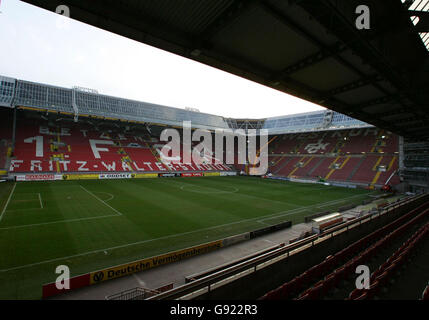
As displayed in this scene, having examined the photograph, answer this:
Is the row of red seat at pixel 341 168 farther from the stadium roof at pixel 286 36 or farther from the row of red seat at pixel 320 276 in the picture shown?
the row of red seat at pixel 320 276

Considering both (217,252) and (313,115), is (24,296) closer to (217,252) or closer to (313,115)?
(217,252)

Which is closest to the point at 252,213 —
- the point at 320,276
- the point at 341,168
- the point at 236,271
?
the point at 320,276

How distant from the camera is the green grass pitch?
395 inches

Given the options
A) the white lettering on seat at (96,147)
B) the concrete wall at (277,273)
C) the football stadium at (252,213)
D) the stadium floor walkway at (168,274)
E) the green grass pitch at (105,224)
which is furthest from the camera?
the white lettering on seat at (96,147)

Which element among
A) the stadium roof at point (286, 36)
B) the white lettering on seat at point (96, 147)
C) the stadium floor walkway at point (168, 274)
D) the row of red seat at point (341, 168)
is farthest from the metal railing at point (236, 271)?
the white lettering on seat at point (96, 147)

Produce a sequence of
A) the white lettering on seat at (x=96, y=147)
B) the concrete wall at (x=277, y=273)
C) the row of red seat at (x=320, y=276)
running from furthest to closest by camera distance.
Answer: the white lettering on seat at (x=96, y=147) → the row of red seat at (x=320, y=276) → the concrete wall at (x=277, y=273)

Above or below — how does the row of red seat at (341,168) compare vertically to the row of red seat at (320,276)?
above

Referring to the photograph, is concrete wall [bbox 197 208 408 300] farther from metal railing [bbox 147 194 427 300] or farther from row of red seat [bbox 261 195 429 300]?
row of red seat [bbox 261 195 429 300]

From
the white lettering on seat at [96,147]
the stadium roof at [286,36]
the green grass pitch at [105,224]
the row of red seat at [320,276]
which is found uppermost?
the stadium roof at [286,36]

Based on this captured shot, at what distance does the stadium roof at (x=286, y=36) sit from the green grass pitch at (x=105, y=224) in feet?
32.3

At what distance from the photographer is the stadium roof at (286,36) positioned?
606cm

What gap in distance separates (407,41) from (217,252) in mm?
12613

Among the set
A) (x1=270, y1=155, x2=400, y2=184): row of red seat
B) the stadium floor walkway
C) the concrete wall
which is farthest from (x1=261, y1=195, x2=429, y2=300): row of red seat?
(x1=270, y1=155, x2=400, y2=184): row of red seat

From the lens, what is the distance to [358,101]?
1440 centimetres
